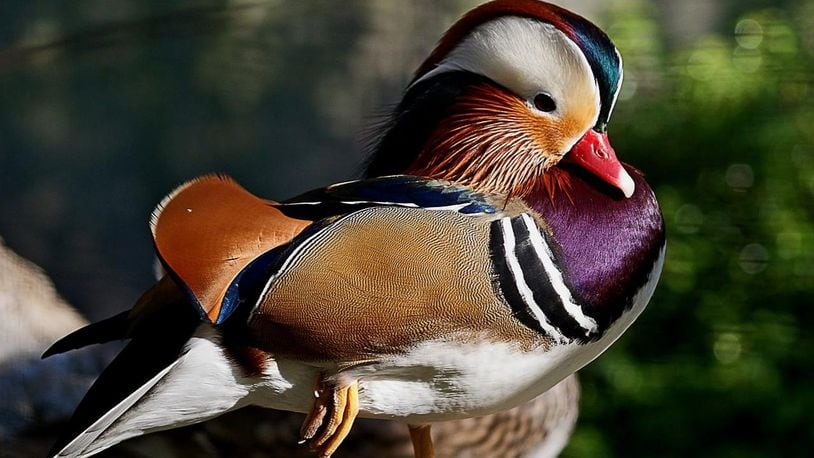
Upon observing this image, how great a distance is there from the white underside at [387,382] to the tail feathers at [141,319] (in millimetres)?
74

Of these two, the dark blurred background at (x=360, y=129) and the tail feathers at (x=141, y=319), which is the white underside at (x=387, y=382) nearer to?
the tail feathers at (x=141, y=319)

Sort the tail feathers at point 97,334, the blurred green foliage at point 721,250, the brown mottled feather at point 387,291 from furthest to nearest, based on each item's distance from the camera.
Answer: the blurred green foliage at point 721,250, the tail feathers at point 97,334, the brown mottled feather at point 387,291

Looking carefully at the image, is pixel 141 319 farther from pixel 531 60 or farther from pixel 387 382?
pixel 531 60

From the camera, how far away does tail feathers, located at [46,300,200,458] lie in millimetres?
1158

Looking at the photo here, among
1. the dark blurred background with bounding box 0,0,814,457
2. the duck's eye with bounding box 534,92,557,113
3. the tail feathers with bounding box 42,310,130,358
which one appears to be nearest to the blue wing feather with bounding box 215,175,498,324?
the duck's eye with bounding box 534,92,557,113

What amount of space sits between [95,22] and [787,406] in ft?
4.48

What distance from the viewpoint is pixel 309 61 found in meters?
1.93

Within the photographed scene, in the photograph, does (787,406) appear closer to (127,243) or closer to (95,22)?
(127,243)

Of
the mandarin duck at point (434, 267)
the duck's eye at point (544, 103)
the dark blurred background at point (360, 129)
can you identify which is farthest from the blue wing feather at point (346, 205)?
the dark blurred background at point (360, 129)

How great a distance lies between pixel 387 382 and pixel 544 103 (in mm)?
338

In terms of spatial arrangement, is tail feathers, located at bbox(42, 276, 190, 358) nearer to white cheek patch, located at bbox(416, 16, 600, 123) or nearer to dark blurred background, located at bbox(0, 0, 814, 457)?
white cheek patch, located at bbox(416, 16, 600, 123)

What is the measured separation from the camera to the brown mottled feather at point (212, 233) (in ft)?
3.61

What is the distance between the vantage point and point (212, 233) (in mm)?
1125

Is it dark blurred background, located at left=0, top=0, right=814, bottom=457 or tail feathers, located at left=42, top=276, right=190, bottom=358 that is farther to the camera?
dark blurred background, located at left=0, top=0, right=814, bottom=457
